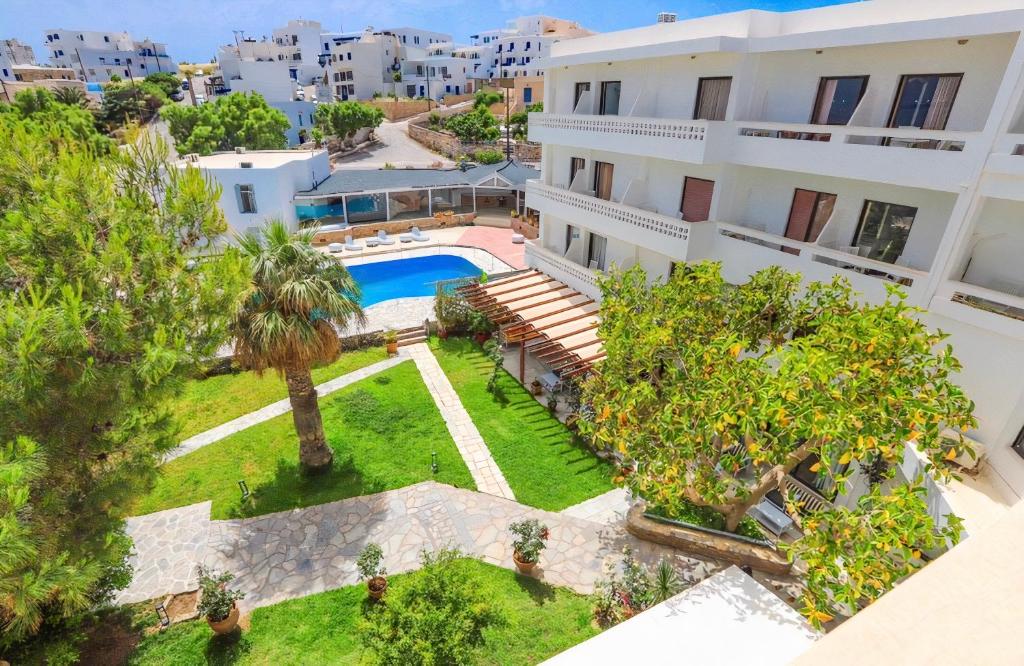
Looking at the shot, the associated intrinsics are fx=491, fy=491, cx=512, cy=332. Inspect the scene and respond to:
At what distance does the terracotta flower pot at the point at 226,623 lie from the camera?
1279cm

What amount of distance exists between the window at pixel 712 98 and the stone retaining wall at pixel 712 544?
48.5 feet

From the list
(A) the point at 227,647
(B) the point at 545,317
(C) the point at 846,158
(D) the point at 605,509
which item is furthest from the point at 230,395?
(C) the point at 846,158

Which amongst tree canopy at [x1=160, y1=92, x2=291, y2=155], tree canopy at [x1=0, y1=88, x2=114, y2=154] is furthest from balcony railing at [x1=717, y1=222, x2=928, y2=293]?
tree canopy at [x1=160, y1=92, x2=291, y2=155]

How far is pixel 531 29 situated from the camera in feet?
486

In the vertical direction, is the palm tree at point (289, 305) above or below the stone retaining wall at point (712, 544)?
above

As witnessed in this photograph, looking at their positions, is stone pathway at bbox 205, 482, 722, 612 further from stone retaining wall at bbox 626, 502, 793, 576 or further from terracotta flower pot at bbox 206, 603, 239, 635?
terracotta flower pot at bbox 206, 603, 239, 635

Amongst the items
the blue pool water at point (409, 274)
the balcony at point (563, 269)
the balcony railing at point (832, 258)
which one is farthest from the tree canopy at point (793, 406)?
the blue pool water at point (409, 274)

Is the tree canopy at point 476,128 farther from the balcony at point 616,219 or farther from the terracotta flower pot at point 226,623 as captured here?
the terracotta flower pot at point 226,623

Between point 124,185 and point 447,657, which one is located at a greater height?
point 124,185

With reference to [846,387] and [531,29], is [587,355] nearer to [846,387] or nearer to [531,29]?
[846,387]

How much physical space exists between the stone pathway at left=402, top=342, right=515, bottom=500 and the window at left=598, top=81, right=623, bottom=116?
1517 cm

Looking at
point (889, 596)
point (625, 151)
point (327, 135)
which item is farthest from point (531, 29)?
point (889, 596)

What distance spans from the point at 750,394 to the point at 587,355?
10521 millimetres

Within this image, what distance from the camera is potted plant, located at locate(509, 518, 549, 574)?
14.3m
